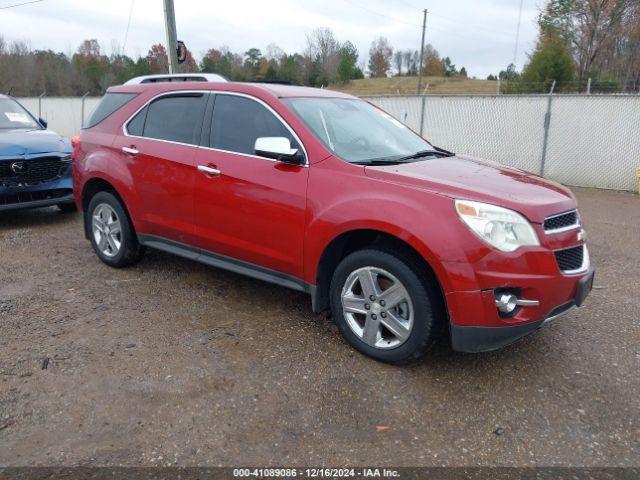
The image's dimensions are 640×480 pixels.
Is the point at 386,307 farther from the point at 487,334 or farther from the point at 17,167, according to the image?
the point at 17,167

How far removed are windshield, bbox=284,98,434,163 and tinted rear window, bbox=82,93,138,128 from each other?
197cm

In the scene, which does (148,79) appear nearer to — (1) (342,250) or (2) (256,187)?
(2) (256,187)

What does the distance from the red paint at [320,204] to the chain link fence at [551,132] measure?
8.06 meters

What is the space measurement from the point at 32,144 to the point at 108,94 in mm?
2335

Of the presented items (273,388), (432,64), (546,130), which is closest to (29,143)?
(273,388)

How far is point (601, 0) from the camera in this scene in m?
28.6

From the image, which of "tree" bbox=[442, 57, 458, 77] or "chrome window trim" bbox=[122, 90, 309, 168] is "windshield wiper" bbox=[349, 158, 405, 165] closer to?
"chrome window trim" bbox=[122, 90, 309, 168]

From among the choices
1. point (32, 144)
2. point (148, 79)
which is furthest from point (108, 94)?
point (32, 144)

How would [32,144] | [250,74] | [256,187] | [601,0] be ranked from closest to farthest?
[256,187] < [32,144] < [601,0] < [250,74]

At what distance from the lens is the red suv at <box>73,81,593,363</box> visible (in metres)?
2.83

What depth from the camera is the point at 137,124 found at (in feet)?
15.1

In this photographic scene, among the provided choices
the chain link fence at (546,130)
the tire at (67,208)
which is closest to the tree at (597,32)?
the chain link fence at (546,130)

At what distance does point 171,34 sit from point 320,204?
37.4ft

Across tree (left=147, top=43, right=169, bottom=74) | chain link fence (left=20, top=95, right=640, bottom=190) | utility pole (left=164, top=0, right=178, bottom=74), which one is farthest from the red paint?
tree (left=147, top=43, right=169, bottom=74)
